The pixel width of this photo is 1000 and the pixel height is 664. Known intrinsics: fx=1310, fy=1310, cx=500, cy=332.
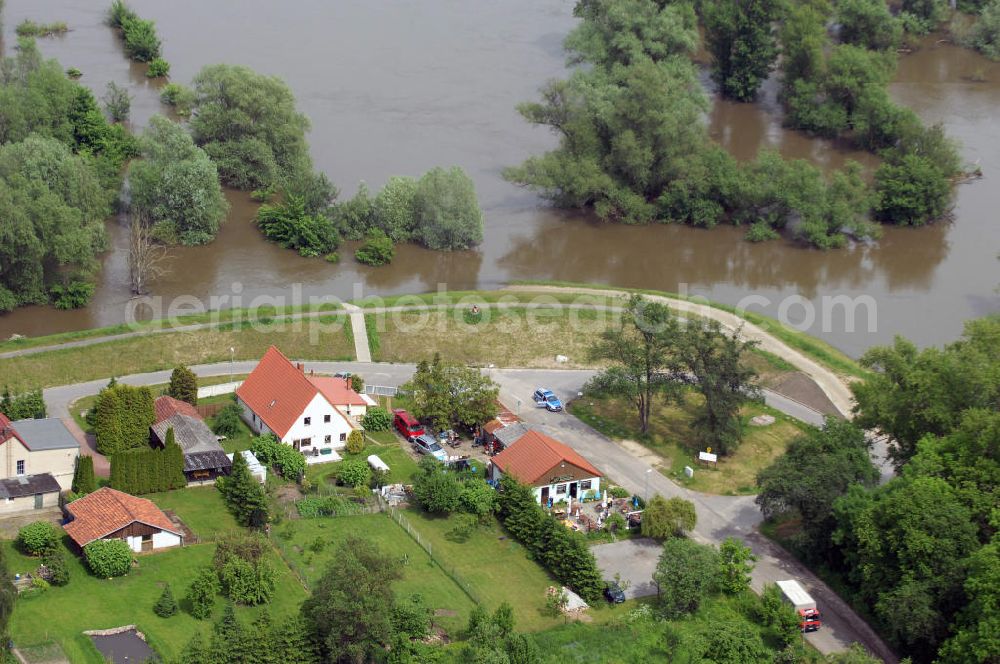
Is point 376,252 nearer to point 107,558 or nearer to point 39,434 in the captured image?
point 39,434

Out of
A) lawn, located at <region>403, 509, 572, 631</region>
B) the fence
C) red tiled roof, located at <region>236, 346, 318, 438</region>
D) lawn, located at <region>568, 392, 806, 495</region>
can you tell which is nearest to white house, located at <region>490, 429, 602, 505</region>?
lawn, located at <region>403, 509, 572, 631</region>

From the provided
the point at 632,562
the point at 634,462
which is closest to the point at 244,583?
the point at 632,562

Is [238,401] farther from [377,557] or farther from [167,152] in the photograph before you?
[167,152]

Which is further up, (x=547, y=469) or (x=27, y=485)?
(x=27, y=485)

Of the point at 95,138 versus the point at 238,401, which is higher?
the point at 95,138

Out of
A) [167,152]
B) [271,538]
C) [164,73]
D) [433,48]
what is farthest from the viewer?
[433,48]

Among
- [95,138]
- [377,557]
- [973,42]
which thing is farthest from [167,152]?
[973,42]
